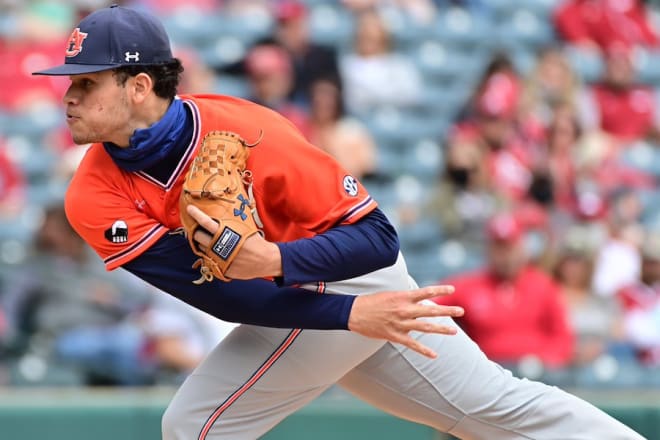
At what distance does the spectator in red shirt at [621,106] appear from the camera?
7.86 m

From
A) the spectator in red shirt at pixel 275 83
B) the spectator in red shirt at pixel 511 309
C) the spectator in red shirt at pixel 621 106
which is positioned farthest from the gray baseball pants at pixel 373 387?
the spectator in red shirt at pixel 621 106

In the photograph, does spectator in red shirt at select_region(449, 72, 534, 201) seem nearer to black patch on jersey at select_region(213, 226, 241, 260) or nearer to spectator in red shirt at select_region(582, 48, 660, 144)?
spectator in red shirt at select_region(582, 48, 660, 144)

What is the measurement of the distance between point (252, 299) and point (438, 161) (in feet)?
14.8

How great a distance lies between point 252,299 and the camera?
2799 millimetres

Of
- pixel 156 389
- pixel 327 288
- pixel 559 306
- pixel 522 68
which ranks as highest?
pixel 522 68

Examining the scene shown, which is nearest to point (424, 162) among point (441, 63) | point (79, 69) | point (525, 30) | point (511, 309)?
point (441, 63)

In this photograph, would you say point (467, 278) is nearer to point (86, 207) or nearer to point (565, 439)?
point (565, 439)

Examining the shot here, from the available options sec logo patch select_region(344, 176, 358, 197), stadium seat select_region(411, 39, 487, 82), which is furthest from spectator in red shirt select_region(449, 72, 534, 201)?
sec logo patch select_region(344, 176, 358, 197)

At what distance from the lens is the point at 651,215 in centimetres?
734

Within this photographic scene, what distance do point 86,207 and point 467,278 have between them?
2804 mm

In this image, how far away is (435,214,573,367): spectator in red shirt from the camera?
529 centimetres

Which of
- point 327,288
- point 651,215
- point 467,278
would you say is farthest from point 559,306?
point 327,288

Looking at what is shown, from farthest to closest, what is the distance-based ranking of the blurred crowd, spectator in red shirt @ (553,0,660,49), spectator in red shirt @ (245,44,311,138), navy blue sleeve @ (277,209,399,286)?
spectator in red shirt @ (553,0,660,49) < spectator in red shirt @ (245,44,311,138) < the blurred crowd < navy blue sleeve @ (277,209,399,286)

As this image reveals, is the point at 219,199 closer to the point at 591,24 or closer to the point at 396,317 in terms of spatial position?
the point at 396,317
